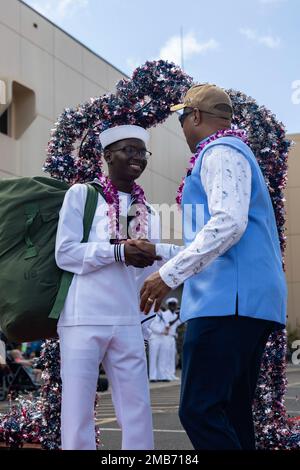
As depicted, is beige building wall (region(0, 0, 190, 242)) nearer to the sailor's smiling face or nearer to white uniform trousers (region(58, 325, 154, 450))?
the sailor's smiling face

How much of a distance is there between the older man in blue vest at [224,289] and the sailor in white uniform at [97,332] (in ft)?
1.77

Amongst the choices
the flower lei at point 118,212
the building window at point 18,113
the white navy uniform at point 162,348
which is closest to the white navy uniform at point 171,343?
the white navy uniform at point 162,348

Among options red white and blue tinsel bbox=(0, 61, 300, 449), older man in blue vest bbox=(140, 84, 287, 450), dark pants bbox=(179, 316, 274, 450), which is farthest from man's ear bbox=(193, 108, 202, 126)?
red white and blue tinsel bbox=(0, 61, 300, 449)

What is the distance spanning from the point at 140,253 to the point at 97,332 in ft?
1.42

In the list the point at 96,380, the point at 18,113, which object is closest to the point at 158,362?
the point at 18,113

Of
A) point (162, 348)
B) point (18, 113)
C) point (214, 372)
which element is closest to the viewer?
point (214, 372)

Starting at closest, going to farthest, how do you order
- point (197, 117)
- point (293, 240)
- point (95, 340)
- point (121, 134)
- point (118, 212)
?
1. point (197, 117)
2. point (95, 340)
3. point (118, 212)
4. point (121, 134)
5. point (293, 240)

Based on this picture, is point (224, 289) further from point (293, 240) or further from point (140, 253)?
point (293, 240)

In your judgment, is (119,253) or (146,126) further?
(146,126)

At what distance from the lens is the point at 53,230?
12.0 feet

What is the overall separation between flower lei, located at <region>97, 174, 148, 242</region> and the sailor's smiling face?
0.08 metres

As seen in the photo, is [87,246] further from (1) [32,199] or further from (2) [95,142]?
(2) [95,142]

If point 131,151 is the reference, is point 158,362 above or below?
below

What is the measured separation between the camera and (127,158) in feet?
12.2
